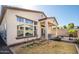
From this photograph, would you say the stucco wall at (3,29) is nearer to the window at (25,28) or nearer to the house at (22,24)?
the house at (22,24)

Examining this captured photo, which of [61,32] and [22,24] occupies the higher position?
[22,24]

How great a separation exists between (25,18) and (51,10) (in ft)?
1.46

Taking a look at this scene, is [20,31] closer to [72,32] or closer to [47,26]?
[47,26]

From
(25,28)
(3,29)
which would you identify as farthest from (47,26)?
(3,29)

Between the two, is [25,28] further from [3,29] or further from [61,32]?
[61,32]

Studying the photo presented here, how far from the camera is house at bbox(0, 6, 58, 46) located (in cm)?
232

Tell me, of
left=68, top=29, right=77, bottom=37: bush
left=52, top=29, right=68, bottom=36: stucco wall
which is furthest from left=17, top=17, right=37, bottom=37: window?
left=68, top=29, right=77, bottom=37: bush

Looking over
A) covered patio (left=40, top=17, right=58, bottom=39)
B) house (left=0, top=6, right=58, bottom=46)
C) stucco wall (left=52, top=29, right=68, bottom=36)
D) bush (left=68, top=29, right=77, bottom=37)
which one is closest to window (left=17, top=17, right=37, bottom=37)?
house (left=0, top=6, right=58, bottom=46)

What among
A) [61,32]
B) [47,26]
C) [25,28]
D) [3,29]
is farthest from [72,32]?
[3,29]

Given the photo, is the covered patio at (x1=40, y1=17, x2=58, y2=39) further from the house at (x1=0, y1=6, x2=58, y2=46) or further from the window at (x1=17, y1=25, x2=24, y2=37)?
the window at (x1=17, y1=25, x2=24, y2=37)

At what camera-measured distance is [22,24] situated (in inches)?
94.0
